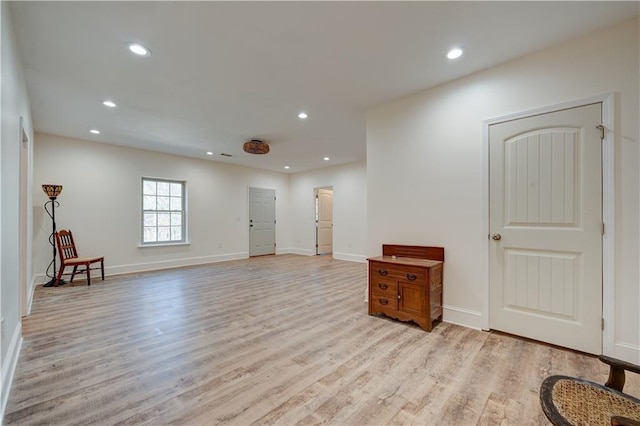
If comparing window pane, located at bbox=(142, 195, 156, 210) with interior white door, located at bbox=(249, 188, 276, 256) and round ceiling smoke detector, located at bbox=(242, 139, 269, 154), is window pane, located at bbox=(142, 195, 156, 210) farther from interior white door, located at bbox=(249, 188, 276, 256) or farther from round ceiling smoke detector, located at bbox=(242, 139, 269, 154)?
round ceiling smoke detector, located at bbox=(242, 139, 269, 154)

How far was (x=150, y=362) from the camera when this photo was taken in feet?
7.06

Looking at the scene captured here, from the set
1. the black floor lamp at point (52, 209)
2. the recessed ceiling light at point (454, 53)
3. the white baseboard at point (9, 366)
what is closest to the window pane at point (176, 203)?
the black floor lamp at point (52, 209)

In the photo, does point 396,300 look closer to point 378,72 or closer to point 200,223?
point 378,72

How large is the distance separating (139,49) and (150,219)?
4.55 m

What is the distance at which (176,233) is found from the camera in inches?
256

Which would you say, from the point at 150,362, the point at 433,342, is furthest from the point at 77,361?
the point at 433,342

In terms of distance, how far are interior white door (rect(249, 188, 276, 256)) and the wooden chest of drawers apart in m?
5.34

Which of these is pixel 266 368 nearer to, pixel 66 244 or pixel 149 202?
pixel 66 244

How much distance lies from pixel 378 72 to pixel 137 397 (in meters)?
3.27

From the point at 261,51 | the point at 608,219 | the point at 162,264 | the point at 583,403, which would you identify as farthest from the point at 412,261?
the point at 162,264

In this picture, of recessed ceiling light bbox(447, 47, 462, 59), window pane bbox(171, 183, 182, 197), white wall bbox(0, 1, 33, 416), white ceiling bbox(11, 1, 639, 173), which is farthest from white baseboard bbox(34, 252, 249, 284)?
recessed ceiling light bbox(447, 47, 462, 59)

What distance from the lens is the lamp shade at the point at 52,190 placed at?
4.47 metres

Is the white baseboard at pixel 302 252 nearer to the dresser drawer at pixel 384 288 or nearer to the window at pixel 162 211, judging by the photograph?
the window at pixel 162 211

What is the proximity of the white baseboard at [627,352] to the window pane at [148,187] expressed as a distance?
736 cm
